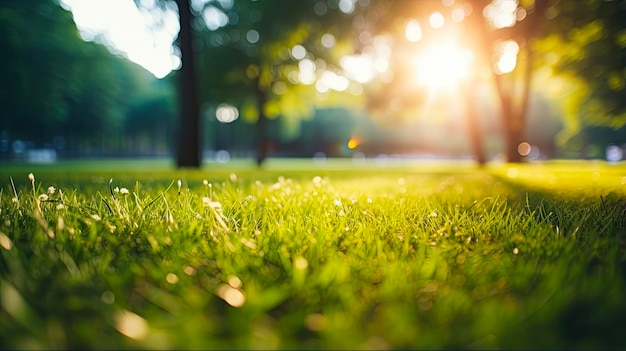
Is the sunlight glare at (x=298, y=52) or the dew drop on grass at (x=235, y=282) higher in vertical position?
the sunlight glare at (x=298, y=52)

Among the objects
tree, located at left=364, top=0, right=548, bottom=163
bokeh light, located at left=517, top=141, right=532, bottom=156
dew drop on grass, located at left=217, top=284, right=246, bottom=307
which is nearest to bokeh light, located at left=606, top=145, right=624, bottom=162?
bokeh light, located at left=517, top=141, right=532, bottom=156

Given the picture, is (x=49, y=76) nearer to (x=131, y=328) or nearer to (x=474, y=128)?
(x=474, y=128)

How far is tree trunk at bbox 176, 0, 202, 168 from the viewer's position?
38.9 feet

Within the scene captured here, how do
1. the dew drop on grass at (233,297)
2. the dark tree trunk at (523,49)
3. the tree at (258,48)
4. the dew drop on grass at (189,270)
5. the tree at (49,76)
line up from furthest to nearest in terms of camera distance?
the tree at (49,76)
the tree at (258,48)
the dark tree trunk at (523,49)
the dew drop on grass at (189,270)
the dew drop on grass at (233,297)

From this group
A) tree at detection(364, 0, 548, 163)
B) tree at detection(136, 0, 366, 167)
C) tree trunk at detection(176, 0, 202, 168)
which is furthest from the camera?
tree at detection(136, 0, 366, 167)

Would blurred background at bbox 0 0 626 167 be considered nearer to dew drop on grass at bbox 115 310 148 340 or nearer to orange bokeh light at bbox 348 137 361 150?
dew drop on grass at bbox 115 310 148 340

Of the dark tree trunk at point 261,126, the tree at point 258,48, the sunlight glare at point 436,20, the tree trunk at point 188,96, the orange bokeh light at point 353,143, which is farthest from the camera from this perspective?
the orange bokeh light at point 353,143

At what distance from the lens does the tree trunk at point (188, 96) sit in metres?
11.9

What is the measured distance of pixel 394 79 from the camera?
21344mm

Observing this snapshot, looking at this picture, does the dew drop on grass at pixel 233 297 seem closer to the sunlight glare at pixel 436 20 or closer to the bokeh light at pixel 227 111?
the sunlight glare at pixel 436 20

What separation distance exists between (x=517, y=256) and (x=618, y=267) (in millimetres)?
438

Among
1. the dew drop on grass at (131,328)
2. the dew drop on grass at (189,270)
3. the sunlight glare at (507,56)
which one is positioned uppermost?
the sunlight glare at (507,56)

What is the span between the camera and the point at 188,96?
39.3 ft

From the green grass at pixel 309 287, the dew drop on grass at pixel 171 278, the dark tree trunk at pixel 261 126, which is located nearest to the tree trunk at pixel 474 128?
the dark tree trunk at pixel 261 126
